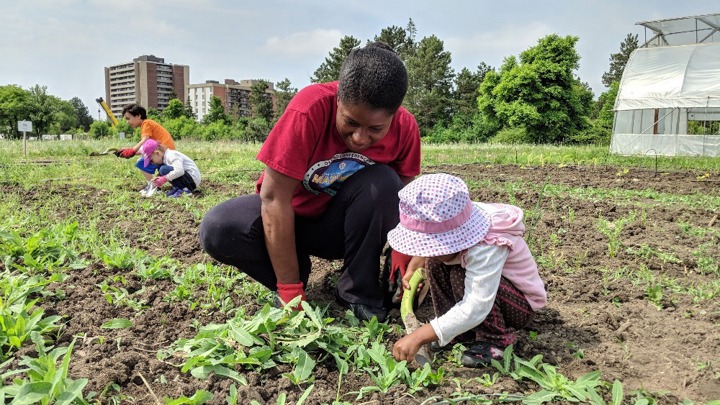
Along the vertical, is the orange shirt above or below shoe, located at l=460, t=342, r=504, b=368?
above

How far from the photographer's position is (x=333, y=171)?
212 centimetres

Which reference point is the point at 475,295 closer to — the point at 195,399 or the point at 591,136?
the point at 195,399

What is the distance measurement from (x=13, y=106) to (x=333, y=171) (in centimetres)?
5935

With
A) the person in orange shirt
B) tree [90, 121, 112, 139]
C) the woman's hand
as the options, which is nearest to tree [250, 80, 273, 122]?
tree [90, 121, 112, 139]

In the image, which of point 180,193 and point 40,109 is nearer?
point 180,193

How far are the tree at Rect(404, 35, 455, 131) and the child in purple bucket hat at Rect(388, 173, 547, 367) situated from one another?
3889 centimetres

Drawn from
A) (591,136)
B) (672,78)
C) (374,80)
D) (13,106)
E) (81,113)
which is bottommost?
(374,80)

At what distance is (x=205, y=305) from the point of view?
83.2 inches

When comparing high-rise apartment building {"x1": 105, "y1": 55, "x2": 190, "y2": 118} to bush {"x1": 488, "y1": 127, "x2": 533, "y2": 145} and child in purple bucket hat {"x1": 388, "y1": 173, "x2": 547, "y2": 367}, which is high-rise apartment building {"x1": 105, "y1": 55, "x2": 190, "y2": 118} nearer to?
bush {"x1": 488, "y1": 127, "x2": 533, "y2": 145}

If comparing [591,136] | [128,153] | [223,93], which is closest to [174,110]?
[591,136]

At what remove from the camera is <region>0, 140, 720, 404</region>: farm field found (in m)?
1.46

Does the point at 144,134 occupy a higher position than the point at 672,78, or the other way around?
the point at 672,78

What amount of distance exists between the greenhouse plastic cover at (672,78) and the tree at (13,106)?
51.8 meters

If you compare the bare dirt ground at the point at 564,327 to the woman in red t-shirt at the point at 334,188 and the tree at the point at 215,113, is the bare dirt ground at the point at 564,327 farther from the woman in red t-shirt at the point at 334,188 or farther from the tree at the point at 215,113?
the tree at the point at 215,113
